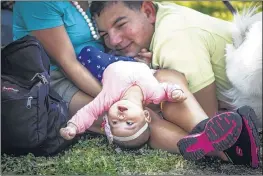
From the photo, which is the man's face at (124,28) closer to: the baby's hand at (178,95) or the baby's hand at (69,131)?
the baby's hand at (178,95)

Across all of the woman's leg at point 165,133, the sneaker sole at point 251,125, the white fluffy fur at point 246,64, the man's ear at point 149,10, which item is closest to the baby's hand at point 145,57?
the man's ear at point 149,10

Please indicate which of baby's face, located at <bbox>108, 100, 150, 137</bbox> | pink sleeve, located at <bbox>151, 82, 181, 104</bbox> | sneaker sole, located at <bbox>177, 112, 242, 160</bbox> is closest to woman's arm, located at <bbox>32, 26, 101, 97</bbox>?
baby's face, located at <bbox>108, 100, 150, 137</bbox>

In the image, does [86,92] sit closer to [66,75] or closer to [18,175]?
[66,75]

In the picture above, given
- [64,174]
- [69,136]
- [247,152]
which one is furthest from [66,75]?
[247,152]

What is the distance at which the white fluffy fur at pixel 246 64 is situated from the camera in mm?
2656

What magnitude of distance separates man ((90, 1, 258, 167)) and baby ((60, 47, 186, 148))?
91mm

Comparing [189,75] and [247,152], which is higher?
[189,75]

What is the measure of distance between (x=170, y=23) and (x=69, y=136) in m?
0.73

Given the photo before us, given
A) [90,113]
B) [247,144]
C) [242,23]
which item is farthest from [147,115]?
[242,23]

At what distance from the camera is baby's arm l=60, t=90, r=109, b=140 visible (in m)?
2.56

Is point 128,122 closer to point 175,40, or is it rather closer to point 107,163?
point 107,163

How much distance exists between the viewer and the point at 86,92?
264 cm

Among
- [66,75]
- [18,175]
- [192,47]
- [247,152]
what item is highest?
[192,47]

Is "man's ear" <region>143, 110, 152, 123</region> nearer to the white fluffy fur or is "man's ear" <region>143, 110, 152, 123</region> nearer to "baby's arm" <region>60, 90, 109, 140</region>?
"baby's arm" <region>60, 90, 109, 140</region>
